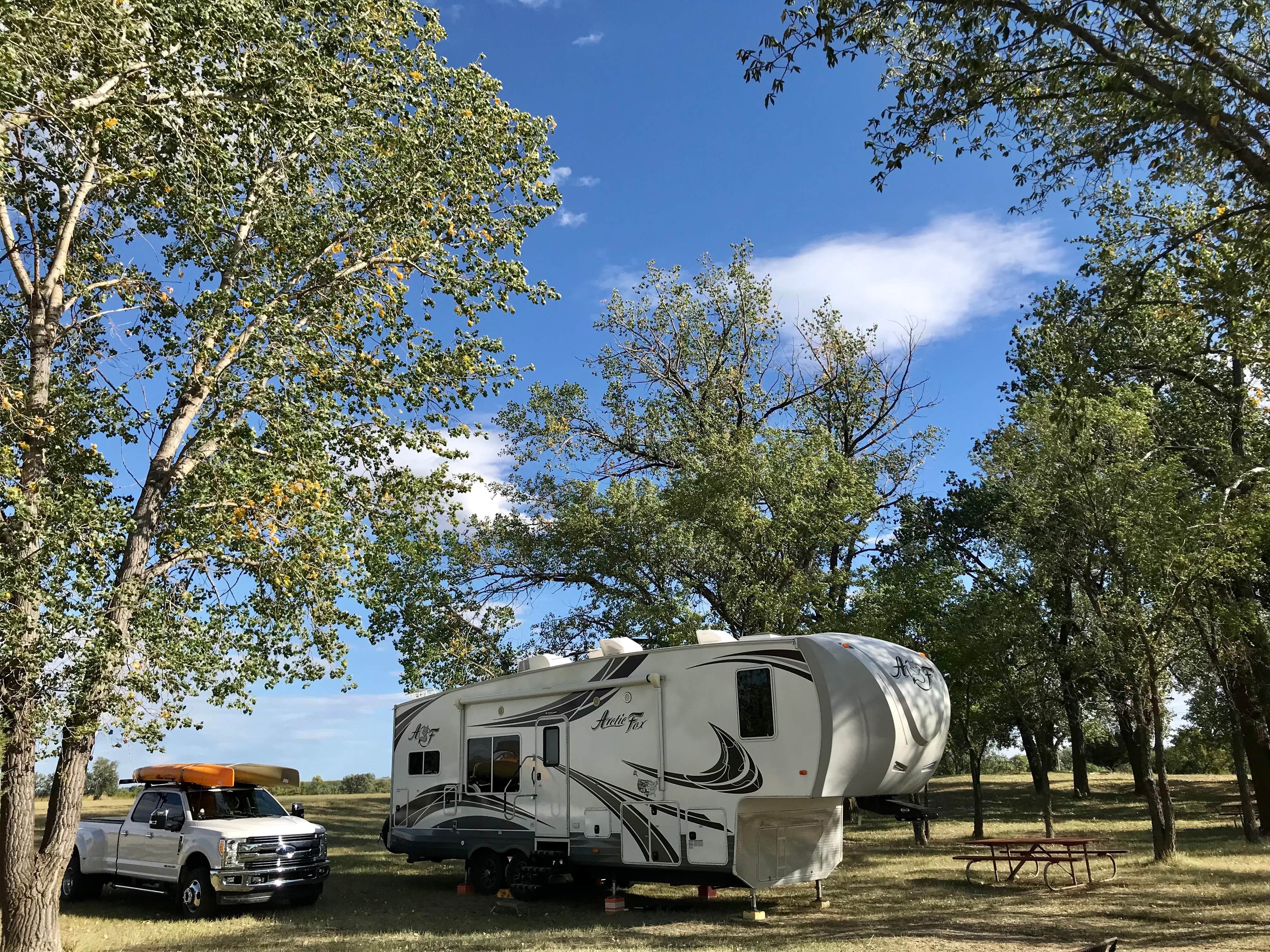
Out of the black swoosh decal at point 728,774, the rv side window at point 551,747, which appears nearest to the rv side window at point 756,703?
the black swoosh decal at point 728,774

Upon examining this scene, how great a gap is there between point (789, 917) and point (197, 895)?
8363 mm

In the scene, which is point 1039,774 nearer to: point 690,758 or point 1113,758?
point 690,758

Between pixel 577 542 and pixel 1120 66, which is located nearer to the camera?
pixel 1120 66

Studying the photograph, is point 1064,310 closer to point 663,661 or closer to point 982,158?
point 982,158

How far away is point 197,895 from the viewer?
13.8m

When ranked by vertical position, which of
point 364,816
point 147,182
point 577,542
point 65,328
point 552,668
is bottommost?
point 364,816

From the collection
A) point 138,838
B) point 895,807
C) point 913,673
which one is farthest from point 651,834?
point 138,838

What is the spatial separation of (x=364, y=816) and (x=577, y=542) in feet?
46.2

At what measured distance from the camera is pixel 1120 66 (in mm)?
8508

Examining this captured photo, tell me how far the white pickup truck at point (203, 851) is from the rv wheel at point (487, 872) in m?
2.24

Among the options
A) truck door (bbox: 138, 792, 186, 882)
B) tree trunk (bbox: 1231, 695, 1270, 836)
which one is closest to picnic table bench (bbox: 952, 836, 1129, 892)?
tree trunk (bbox: 1231, 695, 1270, 836)

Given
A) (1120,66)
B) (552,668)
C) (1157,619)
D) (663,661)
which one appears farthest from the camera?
(1157,619)

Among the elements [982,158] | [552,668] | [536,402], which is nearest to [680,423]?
[536,402]

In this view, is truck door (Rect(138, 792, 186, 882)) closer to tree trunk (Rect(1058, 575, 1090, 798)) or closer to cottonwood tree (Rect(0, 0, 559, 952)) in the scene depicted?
cottonwood tree (Rect(0, 0, 559, 952))
